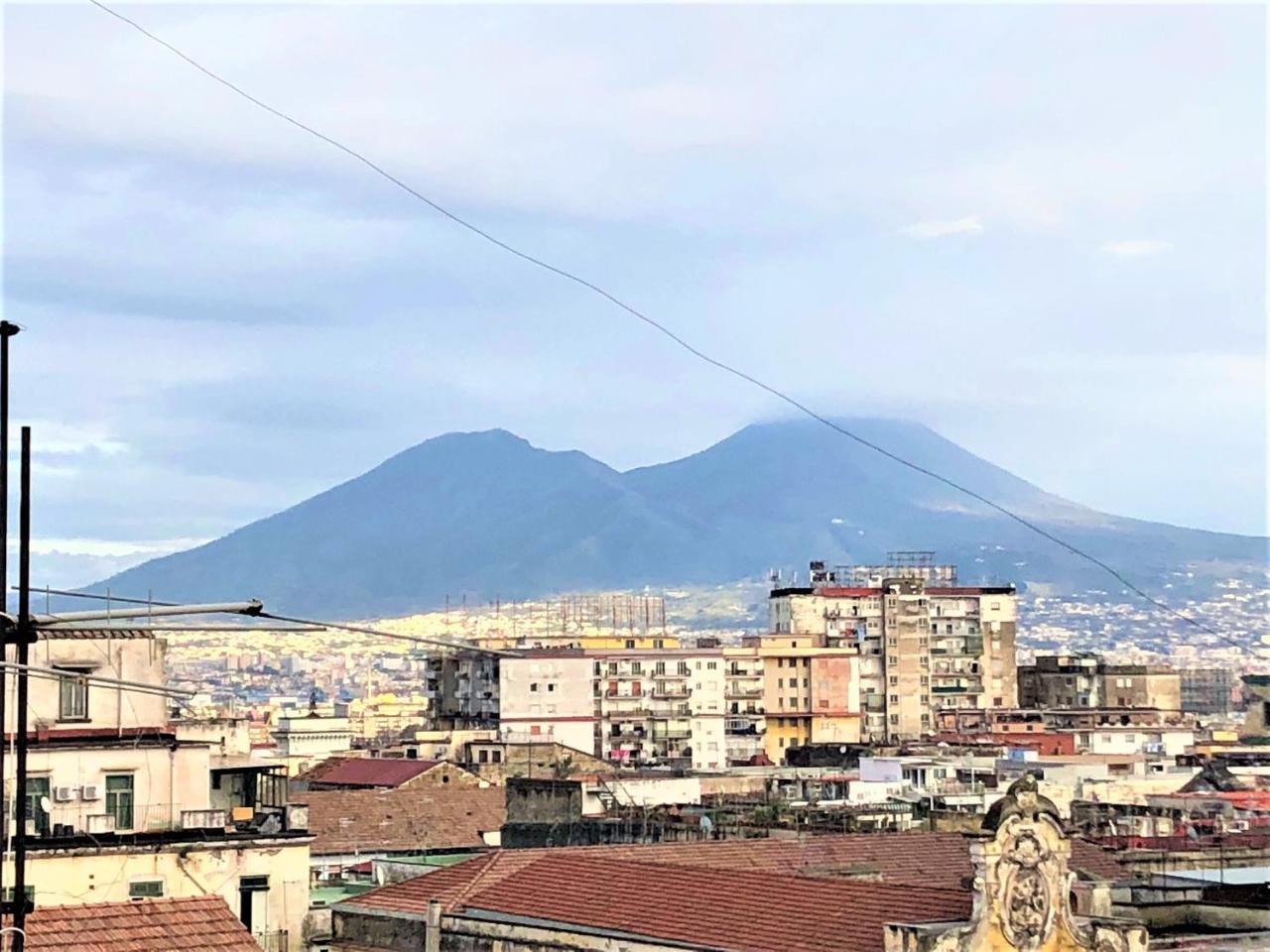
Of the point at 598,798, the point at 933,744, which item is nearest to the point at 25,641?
the point at 598,798

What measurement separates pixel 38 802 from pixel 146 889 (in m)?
2.40

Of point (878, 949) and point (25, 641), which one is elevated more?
point (25, 641)

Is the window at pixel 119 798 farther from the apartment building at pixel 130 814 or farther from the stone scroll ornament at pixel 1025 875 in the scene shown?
the stone scroll ornament at pixel 1025 875

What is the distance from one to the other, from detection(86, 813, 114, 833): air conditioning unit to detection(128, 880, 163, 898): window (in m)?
1.34

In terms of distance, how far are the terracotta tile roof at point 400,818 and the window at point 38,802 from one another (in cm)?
Result: 2909

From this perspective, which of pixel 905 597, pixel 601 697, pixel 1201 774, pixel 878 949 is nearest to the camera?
pixel 878 949

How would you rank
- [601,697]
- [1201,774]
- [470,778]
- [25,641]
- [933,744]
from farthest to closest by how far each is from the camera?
[601,697] → [933,744] → [1201,774] → [470,778] → [25,641]

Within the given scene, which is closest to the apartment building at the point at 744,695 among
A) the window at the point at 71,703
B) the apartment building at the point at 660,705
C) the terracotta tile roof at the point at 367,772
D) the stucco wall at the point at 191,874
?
the apartment building at the point at 660,705

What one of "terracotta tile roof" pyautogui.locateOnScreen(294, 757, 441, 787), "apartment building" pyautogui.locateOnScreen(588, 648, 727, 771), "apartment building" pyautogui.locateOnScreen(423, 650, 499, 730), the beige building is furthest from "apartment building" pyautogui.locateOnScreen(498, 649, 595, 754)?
"terracotta tile roof" pyautogui.locateOnScreen(294, 757, 441, 787)

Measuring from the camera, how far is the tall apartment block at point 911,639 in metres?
167

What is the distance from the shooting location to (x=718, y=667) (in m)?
151

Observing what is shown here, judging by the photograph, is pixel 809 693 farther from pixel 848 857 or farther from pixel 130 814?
pixel 130 814

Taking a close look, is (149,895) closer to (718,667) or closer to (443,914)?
(443,914)

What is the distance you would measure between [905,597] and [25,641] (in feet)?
510
